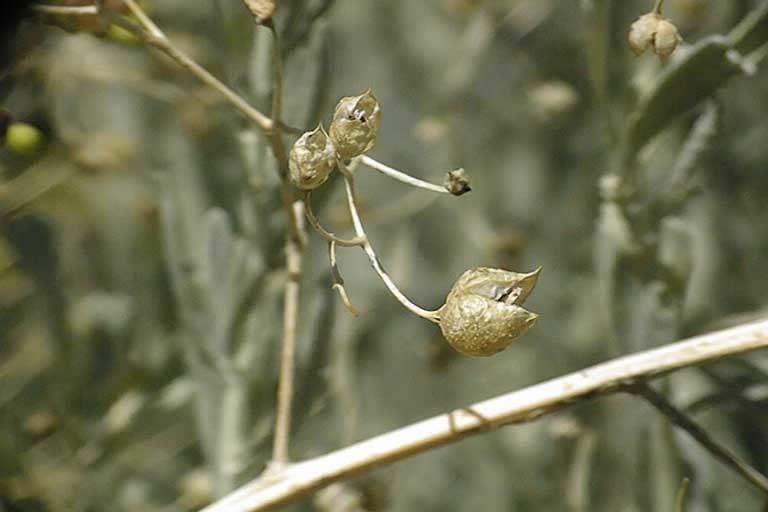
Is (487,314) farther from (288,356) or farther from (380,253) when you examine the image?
(380,253)

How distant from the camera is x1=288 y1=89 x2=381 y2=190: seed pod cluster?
0.96ft

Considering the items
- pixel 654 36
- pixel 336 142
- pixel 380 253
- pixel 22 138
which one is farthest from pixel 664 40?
pixel 380 253

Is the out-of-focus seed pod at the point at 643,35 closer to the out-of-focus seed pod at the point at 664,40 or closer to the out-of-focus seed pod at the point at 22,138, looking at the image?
the out-of-focus seed pod at the point at 664,40

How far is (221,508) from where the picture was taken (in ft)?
1.13

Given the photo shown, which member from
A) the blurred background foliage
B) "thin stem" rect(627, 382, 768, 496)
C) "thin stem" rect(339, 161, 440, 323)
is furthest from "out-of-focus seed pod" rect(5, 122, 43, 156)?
"thin stem" rect(627, 382, 768, 496)

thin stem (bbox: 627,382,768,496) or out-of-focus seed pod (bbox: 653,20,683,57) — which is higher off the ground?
out-of-focus seed pod (bbox: 653,20,683,57)

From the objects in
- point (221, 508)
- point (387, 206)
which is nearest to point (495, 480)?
point (387, 206)

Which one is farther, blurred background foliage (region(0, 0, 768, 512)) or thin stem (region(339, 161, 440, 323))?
blurred background foliage (region(0, 0, 768, 512))

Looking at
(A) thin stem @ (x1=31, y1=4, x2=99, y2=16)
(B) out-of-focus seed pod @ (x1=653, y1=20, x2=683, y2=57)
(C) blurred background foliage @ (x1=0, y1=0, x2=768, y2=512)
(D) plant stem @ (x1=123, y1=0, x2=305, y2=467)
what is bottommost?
(C) blurred background foliage @ (x1=0, y1=0, x2=768, y2=512)

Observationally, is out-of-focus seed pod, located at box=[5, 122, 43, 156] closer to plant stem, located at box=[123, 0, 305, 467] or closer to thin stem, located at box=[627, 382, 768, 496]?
plant stem, located at box=[123, 0, 305, 467]

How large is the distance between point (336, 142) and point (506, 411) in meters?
0.11

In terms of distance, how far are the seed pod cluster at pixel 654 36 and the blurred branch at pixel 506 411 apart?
9 centimetres

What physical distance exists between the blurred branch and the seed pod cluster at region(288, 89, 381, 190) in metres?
0.10

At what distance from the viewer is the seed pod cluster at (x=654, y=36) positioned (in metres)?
0.32
